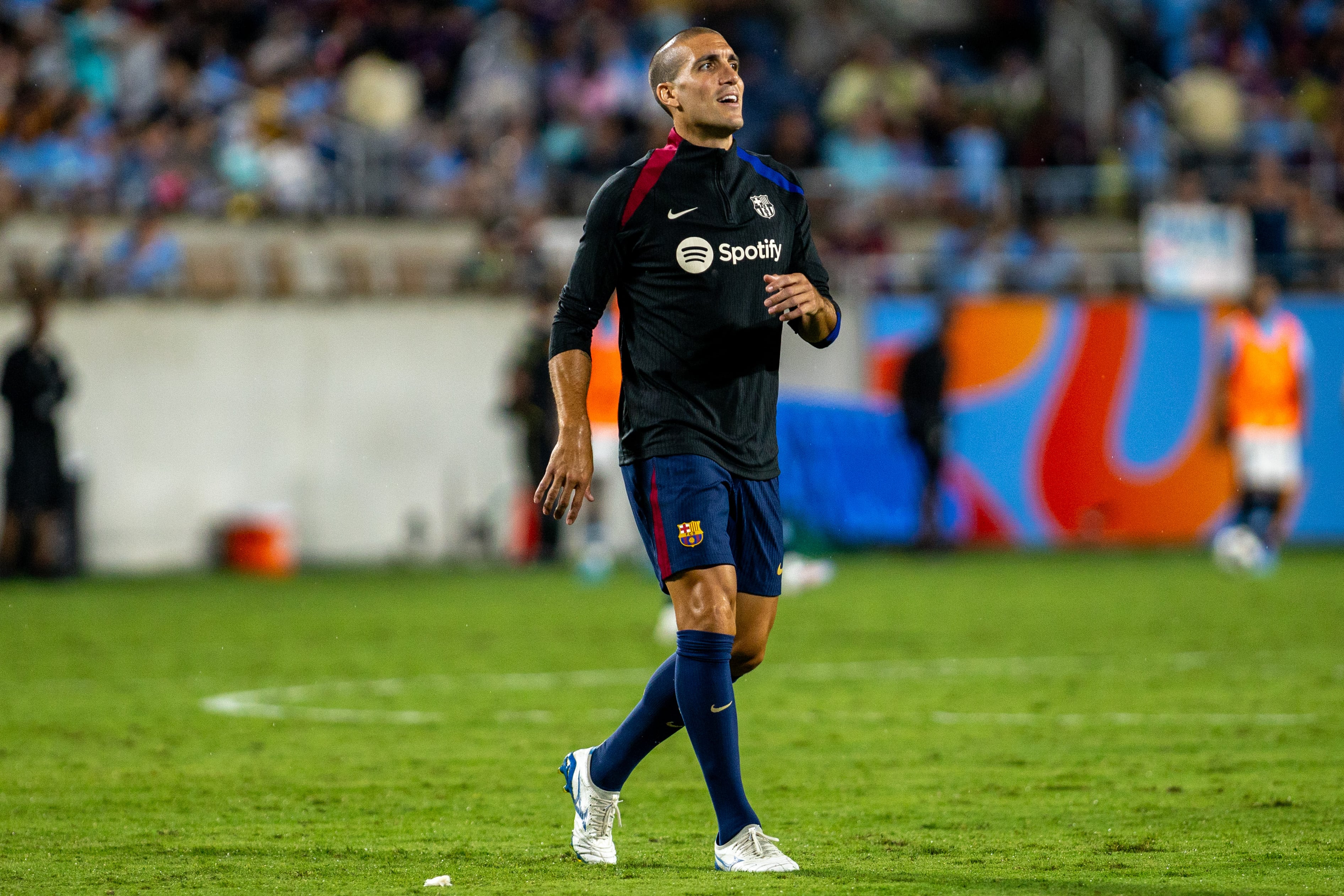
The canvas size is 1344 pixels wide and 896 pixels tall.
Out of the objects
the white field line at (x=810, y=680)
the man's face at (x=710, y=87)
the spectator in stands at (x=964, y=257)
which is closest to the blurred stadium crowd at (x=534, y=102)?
the spectator in stands at (x=964, y=257)

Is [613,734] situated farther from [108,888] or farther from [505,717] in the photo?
[505,717]

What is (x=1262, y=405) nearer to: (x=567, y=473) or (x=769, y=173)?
(x=769, y=173)

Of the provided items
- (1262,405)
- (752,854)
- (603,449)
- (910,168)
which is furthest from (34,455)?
(752,854)

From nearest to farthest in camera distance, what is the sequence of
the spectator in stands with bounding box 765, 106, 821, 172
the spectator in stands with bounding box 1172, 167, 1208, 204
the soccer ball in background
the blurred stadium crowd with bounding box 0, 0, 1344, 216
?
the soccer ball in background, the blurred stadium crowd with bounding box 0, 0, 1344, 216, the spectator in stands with bounding box 1172, 167, 1208, 204, the spectator in stands with bounding box 765, 106, 821, 172

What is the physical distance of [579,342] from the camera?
6.01 meters

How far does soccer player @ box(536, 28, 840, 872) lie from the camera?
5.86 meters

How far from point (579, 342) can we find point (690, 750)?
3287 mm

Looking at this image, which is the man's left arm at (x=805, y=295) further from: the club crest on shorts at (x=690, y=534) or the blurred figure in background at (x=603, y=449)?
the blurred figure in background at (x=603, y=449)

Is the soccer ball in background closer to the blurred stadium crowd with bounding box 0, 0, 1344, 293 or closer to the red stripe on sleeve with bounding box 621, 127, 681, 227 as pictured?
the blurred stadium crowd with bounding box 0, 0, 1344, 293

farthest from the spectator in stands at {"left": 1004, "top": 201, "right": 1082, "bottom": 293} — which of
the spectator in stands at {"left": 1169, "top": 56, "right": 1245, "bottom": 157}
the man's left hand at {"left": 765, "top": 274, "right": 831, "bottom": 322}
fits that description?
the man's left hand at {"left": 765, "top": 274, "right": 831, "bottom": 322}

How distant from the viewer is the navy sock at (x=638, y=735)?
Answer: 5.96m

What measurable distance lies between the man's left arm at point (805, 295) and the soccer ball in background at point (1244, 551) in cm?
1250

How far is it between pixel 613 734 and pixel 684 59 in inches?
77.7

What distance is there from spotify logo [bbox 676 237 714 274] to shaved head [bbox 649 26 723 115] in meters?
0.39
